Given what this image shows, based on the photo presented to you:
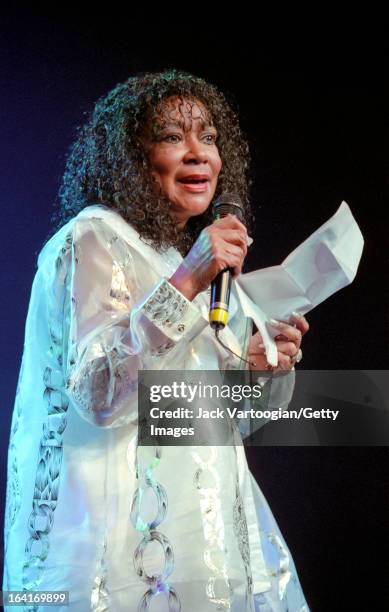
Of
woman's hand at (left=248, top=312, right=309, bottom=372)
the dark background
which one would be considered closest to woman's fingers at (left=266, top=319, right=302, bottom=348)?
woman's hand at (left=248, top=312, right=309, bottom=372)

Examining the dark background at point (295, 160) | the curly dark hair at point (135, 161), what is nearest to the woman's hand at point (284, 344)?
the curly dark hair at point (135, 161)

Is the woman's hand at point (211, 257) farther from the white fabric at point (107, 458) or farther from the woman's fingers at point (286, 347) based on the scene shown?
the woman's fingers at point (286, 347)

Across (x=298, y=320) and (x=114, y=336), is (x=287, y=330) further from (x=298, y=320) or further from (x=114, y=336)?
(x=114, y=336)

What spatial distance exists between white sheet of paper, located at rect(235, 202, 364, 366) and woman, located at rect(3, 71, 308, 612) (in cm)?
→ 4

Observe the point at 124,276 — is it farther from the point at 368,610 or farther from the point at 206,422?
the point at 368,610

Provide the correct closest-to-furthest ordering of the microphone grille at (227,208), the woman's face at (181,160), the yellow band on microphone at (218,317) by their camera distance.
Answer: the yellow band on microphone at (218,317)
the microphone grille at (227,208)
the woman's face at (181,160)

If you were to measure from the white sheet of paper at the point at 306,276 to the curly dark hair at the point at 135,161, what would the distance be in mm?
204

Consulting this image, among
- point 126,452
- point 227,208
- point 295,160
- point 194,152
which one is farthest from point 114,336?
point 295,160

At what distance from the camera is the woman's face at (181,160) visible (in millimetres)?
1622

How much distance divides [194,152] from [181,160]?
0.03m

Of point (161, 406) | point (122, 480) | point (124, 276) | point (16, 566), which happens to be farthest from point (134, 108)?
point (16, 566)

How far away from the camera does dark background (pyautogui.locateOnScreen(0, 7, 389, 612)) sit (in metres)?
2.07

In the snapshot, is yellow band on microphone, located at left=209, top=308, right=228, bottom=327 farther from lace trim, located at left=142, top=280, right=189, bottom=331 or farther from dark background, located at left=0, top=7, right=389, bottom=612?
dark background, located at left=0, top=7, right=389, bottom=612

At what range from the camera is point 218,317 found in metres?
1.20
